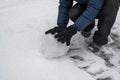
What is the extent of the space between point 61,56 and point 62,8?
1.35 ft

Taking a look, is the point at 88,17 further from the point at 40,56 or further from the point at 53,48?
the point at 40,56

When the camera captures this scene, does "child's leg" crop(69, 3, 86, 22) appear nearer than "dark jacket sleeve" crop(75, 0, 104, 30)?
No

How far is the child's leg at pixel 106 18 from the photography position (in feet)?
6.01

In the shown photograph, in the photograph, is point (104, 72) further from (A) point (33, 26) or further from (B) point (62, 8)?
(A) point (33, 26)

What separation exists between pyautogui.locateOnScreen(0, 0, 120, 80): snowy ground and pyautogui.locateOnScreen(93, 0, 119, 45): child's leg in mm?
147

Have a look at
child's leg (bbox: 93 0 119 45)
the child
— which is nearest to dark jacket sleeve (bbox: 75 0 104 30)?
the child

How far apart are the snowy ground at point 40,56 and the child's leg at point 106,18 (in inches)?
5.8

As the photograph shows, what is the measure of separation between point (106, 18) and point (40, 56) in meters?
0.64

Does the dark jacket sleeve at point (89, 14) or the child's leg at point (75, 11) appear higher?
the dark jacket sleeve at point (89, 14)

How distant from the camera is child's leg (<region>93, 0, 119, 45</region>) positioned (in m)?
1.83

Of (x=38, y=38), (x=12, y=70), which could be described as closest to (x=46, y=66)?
(x=12, y=70)

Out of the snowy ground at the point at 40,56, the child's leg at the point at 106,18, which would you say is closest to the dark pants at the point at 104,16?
the child's leg at the point at 106,18

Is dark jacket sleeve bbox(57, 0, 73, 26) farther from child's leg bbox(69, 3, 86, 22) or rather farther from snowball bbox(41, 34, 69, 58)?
snowball bbox(41, 34, 69, 58)

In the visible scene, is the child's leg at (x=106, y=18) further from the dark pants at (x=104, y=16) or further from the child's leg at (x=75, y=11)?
the child's leg at (x=75, y=11)
